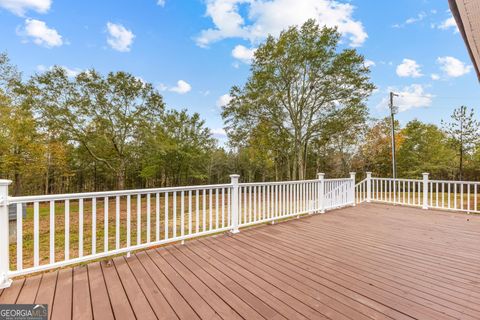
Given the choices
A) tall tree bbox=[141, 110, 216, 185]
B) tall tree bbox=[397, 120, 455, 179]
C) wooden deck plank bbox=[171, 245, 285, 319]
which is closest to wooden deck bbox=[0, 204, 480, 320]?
wooden deck plank bbox=[171, 245, 285, 319]

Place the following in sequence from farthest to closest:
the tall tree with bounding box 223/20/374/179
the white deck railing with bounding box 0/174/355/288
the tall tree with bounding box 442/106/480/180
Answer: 1. the tall tree with bounding box 442/106/480/180
2. the tall tree with bounding box 223/20/374/179
3. the white deck railing with bounding box 0/174/355/288

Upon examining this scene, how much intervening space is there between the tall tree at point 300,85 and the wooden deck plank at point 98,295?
33.3 feet

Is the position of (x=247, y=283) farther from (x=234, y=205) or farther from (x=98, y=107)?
(x=98, y=107)

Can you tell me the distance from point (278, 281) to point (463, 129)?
1688 centimetres

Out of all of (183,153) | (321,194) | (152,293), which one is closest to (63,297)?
(152,293)

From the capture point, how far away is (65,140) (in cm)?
1127

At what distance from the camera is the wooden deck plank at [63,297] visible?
1641mm

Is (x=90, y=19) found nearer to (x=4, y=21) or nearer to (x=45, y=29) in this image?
(x=45, y=29)

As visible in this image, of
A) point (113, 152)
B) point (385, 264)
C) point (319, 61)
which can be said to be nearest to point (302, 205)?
point (385, 264)

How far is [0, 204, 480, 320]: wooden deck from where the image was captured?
1.69 meters

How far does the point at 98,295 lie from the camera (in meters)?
1.90

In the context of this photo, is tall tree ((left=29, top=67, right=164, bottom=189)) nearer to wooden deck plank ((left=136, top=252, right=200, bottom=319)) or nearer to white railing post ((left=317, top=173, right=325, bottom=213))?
white railing post ((left=317, top=173, right=325, bottom=213))

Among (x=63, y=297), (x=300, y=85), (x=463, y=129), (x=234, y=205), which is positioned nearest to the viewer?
(x=63, y=297)

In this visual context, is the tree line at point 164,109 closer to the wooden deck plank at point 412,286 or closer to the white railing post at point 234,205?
the white railing post at point 234,205
